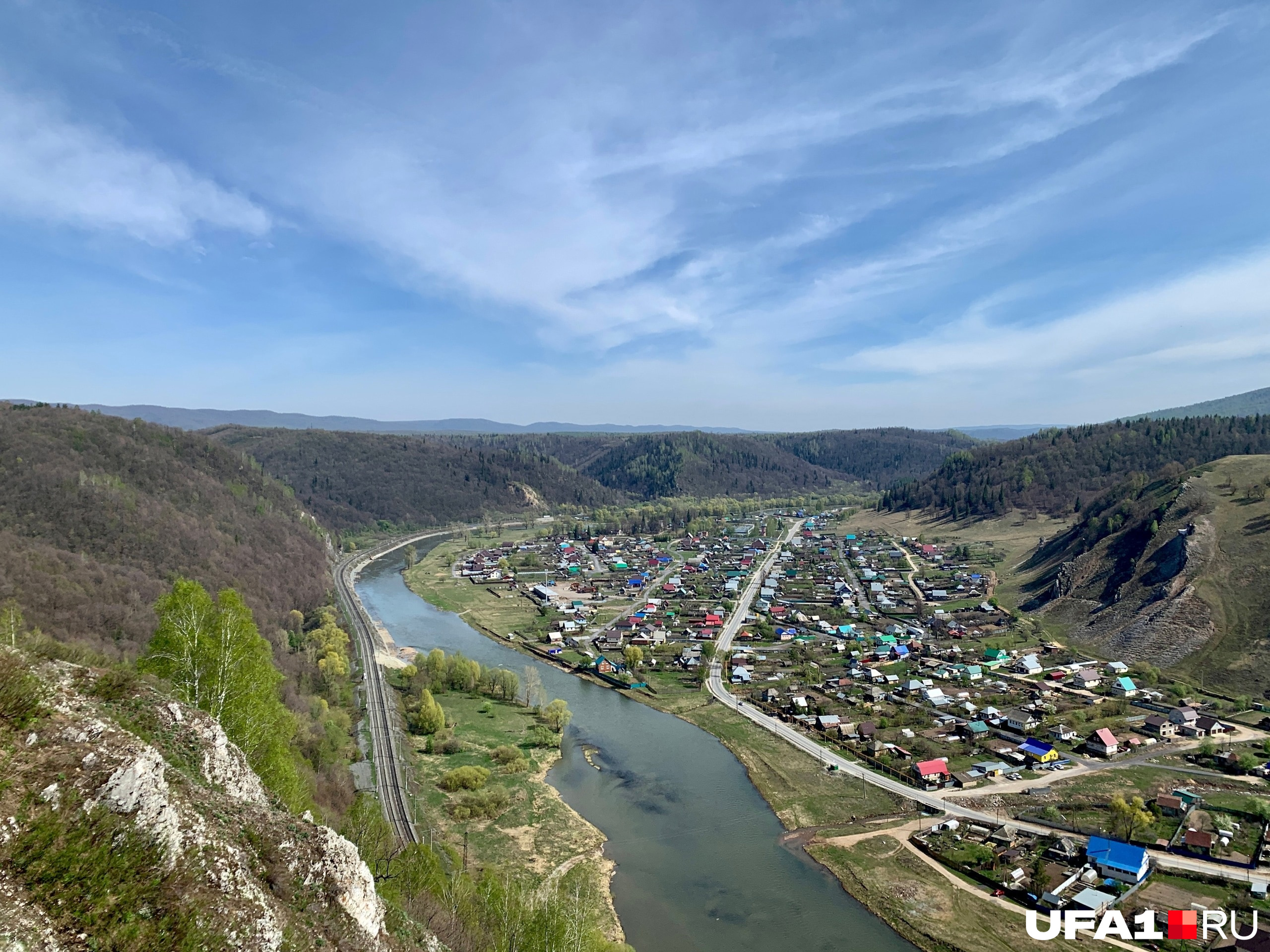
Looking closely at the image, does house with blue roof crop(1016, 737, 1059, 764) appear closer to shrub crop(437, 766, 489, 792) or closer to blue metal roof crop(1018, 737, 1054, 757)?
blue metal roof crop(1018, 737, 1054, 757)

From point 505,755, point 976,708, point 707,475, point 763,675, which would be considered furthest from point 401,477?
point 976,708

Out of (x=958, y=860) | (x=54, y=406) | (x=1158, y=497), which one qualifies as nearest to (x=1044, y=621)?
(x=1158, y=497)

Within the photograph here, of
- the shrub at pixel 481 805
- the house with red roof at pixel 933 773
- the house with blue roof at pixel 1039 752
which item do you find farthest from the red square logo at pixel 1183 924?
the shrub at pixel 481 805

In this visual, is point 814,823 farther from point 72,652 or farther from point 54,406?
point 54,406

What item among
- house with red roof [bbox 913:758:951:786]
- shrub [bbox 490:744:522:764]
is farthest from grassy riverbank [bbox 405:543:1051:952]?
house with red roof [bbox 913:758:951:786]

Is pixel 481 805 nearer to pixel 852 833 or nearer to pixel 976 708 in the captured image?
pixel 852 833

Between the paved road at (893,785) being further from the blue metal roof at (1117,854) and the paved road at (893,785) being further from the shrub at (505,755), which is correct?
the shrub at (505,755)
